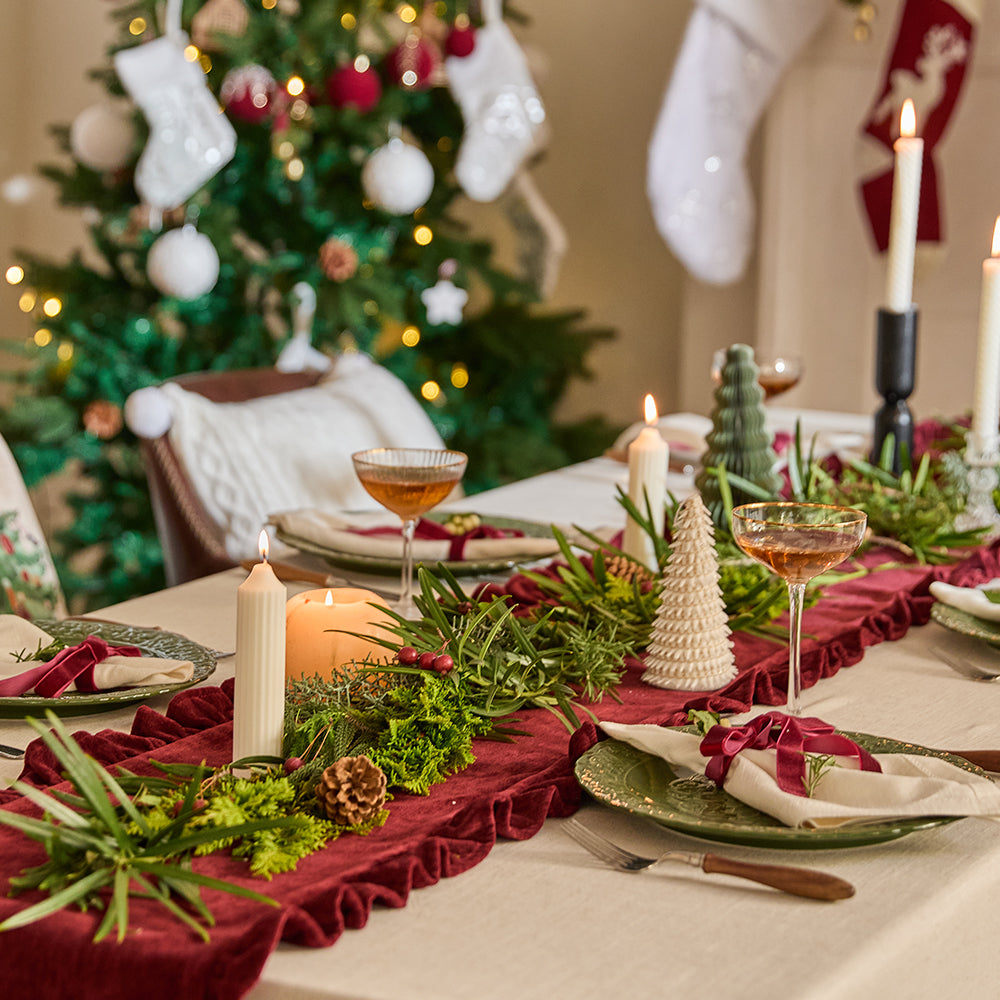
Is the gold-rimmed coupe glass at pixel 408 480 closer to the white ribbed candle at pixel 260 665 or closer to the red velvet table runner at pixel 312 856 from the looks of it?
the red velvet table runner at pixel 312 856

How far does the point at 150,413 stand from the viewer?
185 cm

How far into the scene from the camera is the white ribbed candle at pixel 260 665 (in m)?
0.76

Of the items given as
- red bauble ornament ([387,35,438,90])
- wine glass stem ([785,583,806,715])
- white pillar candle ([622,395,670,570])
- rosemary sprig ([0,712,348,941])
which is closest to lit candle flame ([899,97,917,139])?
white pillar candle ([622,395,670,570])

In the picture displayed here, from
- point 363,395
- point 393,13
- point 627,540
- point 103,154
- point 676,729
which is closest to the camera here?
point 676,729

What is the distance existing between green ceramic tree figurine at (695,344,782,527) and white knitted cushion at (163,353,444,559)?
0.74 metres

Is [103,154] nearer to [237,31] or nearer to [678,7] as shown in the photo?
[237,31]

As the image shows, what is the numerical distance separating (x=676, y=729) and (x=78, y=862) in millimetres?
386

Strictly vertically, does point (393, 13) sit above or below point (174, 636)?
above

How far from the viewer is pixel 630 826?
80 cm

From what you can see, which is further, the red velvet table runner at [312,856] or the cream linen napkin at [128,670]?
the cream linen napkin at [128,670]

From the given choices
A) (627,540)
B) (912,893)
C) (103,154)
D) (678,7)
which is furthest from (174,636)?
(678,7)

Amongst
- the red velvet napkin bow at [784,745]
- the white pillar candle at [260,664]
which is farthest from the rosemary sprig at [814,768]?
the white pillar candle at [260,664]

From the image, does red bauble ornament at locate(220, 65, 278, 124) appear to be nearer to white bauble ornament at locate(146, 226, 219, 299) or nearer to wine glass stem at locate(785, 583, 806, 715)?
white bauble ornament at locate(146, 226, 219, 299)

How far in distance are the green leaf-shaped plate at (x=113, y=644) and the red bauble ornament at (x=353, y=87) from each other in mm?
1901
